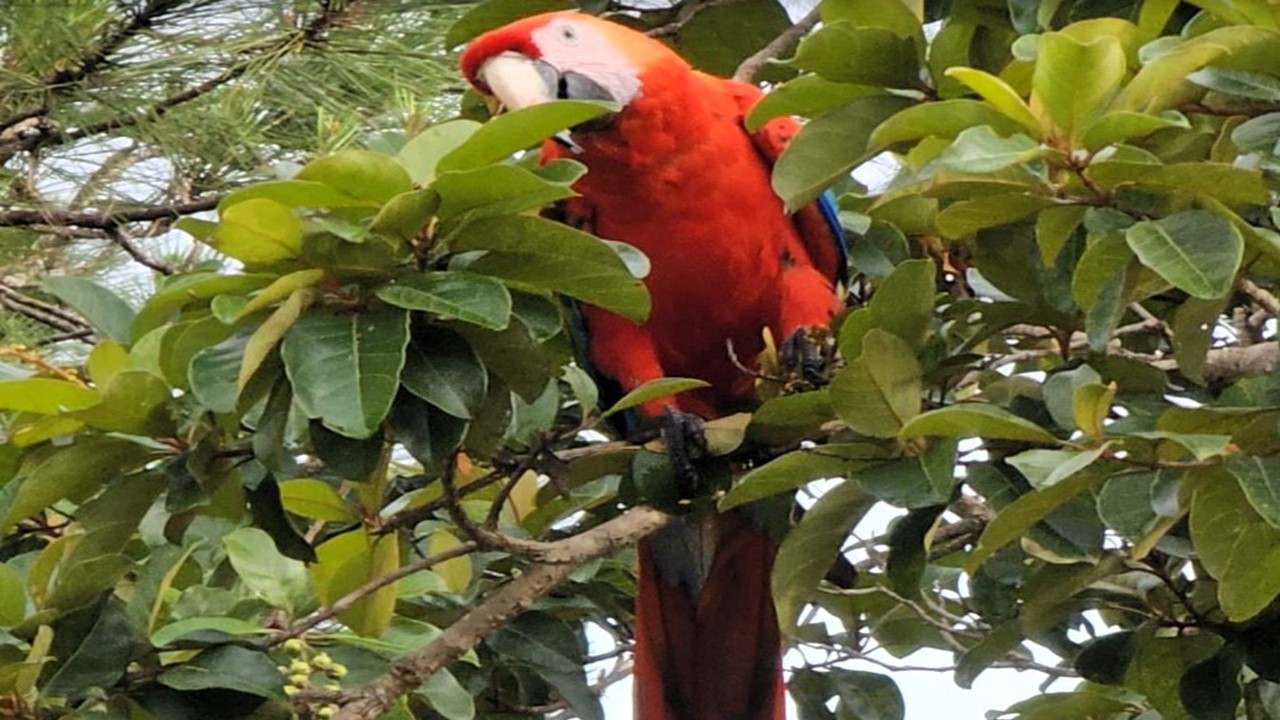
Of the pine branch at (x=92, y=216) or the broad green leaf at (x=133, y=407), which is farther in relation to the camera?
the pine branch at (x=92, y=216)

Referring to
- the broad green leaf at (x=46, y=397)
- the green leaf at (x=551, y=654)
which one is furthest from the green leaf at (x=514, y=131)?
the green leaf at (x=551, y=654)

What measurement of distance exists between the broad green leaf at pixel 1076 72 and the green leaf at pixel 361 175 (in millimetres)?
348

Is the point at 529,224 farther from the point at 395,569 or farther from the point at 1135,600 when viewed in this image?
the point at 1135,600

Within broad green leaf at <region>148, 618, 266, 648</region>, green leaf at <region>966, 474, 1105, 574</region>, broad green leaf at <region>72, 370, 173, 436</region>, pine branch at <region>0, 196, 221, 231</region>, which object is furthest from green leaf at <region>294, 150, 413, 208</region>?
pine branch at <region>0, 196, 221, 231</region>

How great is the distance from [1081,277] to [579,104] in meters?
0.30

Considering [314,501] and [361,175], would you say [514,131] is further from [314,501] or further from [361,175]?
[314,501]

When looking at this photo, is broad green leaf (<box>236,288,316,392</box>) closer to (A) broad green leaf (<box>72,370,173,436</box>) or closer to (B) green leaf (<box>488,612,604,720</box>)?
(A) broad green leaf (<box>72,370,173,436</box>)

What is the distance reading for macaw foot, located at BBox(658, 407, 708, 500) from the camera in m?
1.25

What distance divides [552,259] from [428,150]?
94 mm

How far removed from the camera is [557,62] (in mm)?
1487

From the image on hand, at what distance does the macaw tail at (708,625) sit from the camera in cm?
158

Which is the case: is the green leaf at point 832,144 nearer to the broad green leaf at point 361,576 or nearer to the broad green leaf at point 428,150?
the broad green leaf at point 428,150

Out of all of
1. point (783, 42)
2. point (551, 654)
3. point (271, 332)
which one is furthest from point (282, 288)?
point (783, 42)

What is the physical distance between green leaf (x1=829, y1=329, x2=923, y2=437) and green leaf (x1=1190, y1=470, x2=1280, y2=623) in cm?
18
